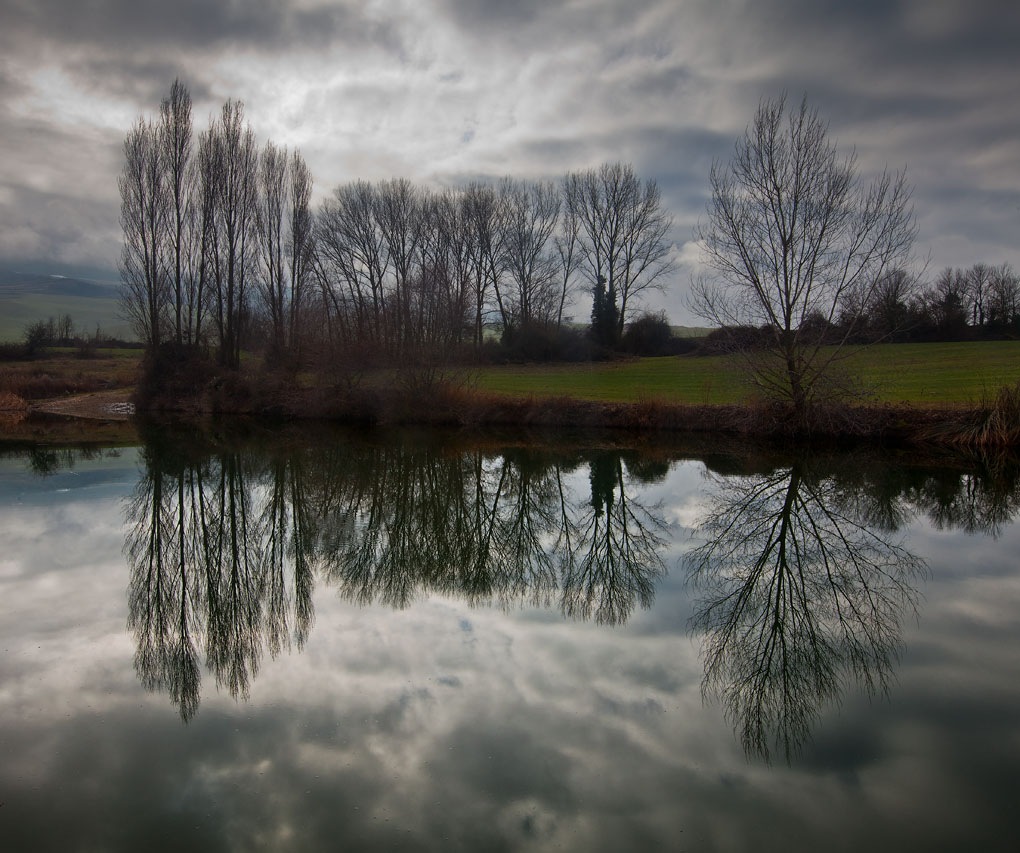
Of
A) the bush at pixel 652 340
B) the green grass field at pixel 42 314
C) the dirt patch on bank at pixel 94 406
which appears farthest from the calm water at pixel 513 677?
the green grass field at pixel 42 314

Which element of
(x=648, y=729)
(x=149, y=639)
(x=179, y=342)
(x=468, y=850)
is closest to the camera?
(x=468, y=850)

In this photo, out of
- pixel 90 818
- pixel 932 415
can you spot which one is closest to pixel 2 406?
pixel 90 818

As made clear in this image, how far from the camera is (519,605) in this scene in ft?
25.9

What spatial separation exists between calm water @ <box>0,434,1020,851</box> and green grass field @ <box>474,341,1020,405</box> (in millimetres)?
8814

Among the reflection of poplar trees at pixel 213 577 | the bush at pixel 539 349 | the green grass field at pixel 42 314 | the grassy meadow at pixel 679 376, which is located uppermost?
the green grass field at pixel 42 314

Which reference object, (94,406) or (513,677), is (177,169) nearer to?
(94,406)

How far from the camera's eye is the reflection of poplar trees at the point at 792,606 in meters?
5.64

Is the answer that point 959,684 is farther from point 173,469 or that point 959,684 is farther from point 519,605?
point 173,469

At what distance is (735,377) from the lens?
21031mm

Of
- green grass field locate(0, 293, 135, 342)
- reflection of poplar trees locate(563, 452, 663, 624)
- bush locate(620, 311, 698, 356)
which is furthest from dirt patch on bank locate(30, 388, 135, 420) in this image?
green grass field locate(0, 293, 135, 342)

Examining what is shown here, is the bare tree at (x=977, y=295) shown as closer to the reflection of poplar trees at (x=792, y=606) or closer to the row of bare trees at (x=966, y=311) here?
the row of bare trees at (x=966, y=311)

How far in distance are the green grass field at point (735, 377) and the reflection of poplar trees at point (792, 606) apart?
9.60 meters

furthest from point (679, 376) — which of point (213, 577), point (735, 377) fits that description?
point (213, 577)

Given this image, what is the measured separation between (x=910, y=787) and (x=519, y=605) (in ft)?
14.0
